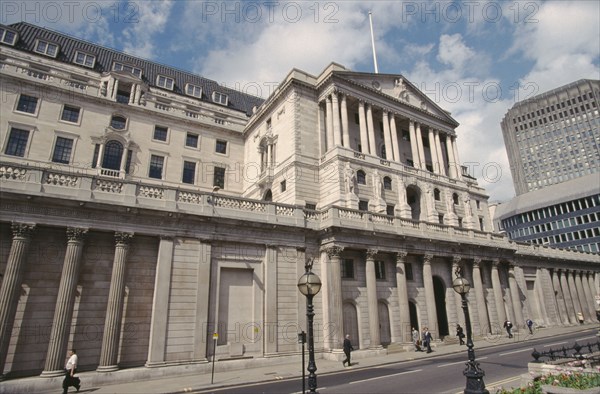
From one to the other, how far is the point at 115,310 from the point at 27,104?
81.0 feet

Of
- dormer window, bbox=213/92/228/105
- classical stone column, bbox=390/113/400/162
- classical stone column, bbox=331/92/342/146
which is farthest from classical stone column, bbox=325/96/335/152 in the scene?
dormer window, bbox=213/92/228/105

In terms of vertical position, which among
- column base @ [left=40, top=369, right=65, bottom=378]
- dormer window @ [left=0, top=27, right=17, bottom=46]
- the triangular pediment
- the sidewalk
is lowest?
the sidewalk

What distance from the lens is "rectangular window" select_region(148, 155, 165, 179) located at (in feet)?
115

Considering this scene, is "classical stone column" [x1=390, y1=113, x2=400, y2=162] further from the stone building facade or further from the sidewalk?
the sidewalk

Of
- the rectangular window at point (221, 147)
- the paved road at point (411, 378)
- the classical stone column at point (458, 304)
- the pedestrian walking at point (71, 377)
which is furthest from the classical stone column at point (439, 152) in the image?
the pedestrian walking at point (71, 377)

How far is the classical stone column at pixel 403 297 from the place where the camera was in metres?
26.0

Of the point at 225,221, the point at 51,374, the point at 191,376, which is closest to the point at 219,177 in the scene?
the point at 225,221

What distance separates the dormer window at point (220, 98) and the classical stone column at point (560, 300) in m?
50.0

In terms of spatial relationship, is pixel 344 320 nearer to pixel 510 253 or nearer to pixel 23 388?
pixel 23 388

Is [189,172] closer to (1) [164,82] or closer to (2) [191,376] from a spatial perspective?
(1) [164,82]

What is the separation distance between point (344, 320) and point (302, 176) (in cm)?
1362

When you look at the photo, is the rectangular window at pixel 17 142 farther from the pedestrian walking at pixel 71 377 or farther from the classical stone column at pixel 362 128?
the classical stone column at pixel 362 128

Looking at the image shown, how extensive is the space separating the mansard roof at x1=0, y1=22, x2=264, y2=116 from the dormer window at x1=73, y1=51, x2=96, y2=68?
0.40 metres

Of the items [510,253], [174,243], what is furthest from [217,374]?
[510,253]
